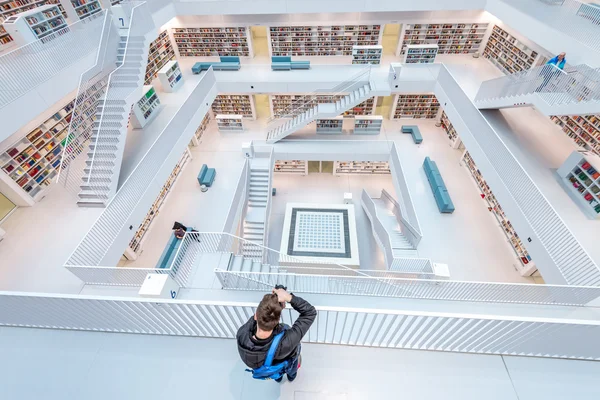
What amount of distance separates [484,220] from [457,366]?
21.6ft

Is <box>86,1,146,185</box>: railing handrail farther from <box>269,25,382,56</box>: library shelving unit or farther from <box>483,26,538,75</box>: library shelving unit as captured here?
<box>483,26,538,75</box>: library shelving unit

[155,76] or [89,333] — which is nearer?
[89,333]

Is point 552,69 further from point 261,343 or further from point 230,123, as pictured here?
point 230,123

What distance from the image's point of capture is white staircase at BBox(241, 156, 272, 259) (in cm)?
Answer: 868

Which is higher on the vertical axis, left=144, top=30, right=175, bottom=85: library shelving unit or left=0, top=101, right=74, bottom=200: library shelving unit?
left=144, top=30, right=175, bottom=85: library shelving unit

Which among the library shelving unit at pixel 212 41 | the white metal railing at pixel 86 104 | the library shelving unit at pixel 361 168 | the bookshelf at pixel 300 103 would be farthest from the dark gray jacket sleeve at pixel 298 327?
the library shelving unit at pixel 212 41

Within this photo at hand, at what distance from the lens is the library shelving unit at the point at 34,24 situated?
6.11m

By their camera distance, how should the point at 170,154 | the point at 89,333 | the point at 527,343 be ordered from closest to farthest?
1. the point at 527,343
2. the point at 89,333
3. the point at 170,154

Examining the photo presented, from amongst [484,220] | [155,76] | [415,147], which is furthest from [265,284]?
[155,76]

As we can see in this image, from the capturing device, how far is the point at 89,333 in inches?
125

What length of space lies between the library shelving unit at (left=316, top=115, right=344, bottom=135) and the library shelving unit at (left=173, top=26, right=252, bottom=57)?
175 inches

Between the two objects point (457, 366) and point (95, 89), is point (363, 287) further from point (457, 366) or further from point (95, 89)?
point (95, 89)

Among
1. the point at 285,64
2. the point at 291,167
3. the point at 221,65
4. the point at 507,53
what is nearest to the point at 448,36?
the point at 507,53

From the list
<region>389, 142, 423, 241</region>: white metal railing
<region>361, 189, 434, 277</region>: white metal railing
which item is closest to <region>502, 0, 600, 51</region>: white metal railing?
<region>389, 142, 423, 241</region>: white metal railing
